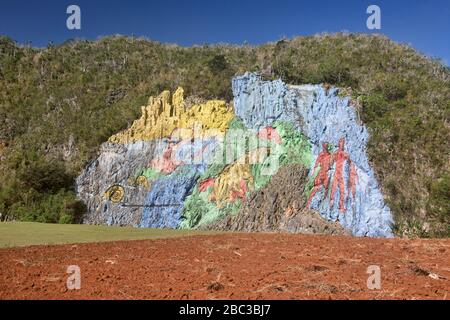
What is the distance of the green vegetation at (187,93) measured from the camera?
108 feet

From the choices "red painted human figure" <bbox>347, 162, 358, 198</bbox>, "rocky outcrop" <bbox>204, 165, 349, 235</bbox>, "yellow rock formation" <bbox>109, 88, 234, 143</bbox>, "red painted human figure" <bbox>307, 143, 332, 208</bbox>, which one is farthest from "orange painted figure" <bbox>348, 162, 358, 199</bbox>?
"yellow rock formation" <bbox>109, 88, 234, 143</bbox>

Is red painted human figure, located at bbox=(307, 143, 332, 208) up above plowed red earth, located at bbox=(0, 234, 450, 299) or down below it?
above

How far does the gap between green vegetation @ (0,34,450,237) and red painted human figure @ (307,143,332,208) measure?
9.98 feet

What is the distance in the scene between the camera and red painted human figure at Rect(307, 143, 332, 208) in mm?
32156

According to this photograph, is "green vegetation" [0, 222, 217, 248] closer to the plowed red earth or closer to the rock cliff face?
the plowed red earth

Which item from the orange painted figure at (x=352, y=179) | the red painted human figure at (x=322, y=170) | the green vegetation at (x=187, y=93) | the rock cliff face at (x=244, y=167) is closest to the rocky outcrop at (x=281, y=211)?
the rock cliff face at (x=244, y=167)

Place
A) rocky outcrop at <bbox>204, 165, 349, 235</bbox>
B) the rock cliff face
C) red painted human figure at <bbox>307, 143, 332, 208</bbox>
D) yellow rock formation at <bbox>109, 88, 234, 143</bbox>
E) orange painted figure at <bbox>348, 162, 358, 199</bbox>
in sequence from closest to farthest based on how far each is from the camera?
orange painted figure at <bbox>348, 162, 358, 199</bbox> < rocky outcrop at <bbox>204, 165, 349, 235</bbox> < the rock cliff face < red painted human figure at <bbox>307, 143, 332, 208</bbox> < yellow rock formation at <bbox>109, 88, 234, 143</bbox>

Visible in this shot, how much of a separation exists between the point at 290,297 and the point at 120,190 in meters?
31.8

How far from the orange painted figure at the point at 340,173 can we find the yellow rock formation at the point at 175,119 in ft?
30.3

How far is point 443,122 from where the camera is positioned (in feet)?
119

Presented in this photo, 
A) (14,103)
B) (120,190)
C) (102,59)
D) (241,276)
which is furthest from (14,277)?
(102,59)

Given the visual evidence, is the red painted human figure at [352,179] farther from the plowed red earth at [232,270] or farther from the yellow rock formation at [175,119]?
the plowed red earth at [232,270]

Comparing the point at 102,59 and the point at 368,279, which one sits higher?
the point at 102,59
